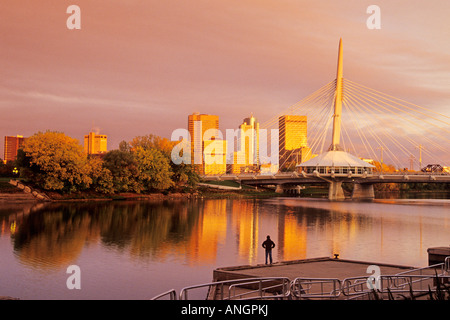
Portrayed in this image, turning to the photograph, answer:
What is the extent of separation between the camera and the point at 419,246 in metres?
35.7

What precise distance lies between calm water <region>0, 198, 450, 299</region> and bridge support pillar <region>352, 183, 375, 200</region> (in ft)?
196

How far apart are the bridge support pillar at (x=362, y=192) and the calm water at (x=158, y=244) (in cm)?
5974

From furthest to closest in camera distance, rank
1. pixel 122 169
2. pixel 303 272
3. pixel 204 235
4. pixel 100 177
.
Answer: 1. pixel 122 169
2. pixel 100 177
3. pixel 204 235
4. pixel 303 272

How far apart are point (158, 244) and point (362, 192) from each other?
93.5 m

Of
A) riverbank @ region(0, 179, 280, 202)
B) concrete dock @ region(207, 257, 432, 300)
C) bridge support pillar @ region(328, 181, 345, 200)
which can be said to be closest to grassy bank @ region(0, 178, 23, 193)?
riverbank @ region(0, 179, 280, 202)

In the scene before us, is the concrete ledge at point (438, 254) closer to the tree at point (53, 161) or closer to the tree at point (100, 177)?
the tree at point (53, 161)

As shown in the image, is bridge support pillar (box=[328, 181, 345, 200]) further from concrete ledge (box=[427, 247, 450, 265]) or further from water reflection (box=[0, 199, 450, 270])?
concrete ledge (box=[427, 247, 450, 265])

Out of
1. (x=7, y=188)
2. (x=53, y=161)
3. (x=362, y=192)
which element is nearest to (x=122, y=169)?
(x=53, y=161)

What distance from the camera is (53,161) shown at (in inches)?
2872

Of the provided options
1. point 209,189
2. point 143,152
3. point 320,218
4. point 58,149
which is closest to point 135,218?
point 320,218

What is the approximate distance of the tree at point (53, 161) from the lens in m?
72.4

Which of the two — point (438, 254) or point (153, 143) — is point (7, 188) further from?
point (438, 254)

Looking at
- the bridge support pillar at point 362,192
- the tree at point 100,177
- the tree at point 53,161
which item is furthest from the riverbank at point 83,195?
the bridge support pillar at point 362,192
